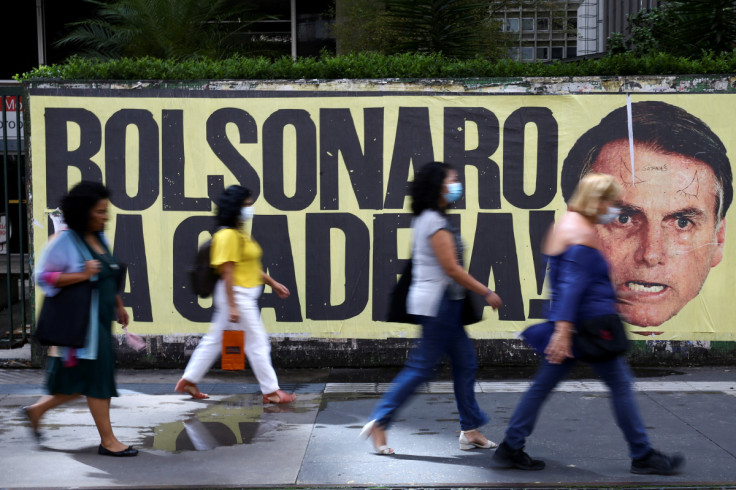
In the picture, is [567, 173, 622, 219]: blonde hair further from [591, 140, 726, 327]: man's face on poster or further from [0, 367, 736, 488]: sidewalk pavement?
[591, 140, 726, 327]: man's face on poster

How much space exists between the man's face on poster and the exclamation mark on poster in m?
0.50

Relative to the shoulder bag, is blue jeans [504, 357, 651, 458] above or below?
below

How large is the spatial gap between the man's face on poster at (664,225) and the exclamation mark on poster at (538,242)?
50 centimetres

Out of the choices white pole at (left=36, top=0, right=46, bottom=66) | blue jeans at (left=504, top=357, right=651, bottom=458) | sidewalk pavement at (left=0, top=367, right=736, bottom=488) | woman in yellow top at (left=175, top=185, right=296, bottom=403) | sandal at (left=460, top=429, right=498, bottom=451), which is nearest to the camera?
blue jeans at (left=504, top=357, right=651, bottom=458)

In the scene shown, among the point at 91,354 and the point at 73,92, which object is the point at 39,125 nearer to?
the point at 73,92

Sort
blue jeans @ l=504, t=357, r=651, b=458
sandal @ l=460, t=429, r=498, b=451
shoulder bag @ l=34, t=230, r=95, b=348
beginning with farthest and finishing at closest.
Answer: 1. sandal @ l=460, t=429, r=498, b=451
2. shoulder bag @ l=34, t=230, r=95, b=348
3. blue jeans @ l=504, t=357, r=651, b=458

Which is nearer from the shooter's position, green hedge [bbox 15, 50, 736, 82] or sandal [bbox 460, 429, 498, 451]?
sandal [bbox 460, 429, 498, 451]

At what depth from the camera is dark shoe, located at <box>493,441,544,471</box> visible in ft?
16.4

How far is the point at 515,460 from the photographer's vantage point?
5.00 m

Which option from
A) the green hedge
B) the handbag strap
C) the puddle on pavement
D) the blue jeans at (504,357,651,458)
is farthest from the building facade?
the handbag strap

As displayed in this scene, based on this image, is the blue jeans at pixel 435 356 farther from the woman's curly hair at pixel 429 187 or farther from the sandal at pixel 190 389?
the sandal at pixel 190 389

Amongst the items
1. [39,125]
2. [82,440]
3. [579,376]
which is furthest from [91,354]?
[579,376]

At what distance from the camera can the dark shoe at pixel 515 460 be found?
5.00 m

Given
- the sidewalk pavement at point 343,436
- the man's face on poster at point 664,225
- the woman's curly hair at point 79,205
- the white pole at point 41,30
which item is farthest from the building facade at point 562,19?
the white pole at point 41,30
